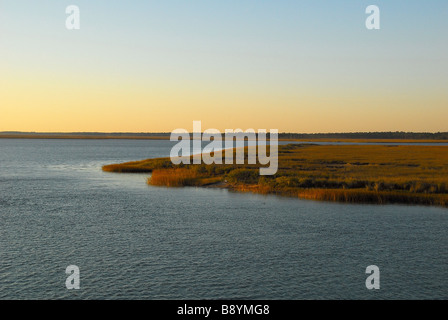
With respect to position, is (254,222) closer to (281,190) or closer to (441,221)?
(441,221)

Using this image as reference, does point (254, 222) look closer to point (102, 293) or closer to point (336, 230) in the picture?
point (336, 230)

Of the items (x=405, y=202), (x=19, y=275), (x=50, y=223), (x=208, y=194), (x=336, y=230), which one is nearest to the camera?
(x=19, y=275)

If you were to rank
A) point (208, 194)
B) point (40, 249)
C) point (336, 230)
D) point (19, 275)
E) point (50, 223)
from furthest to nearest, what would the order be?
1. point (208, 194)
2. point (50, 223)
3. point (336, 230)
4. point (40, 249)
5. point (19, 275)

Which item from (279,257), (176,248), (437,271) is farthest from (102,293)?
(437,271)

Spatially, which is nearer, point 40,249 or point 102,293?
point 102,293

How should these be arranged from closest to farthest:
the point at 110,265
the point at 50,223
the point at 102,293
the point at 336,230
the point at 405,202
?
1. the point at 102,293
2. the point at 110,265
3. the point at 336,230
4. the point at 50,223
5. the point at 405,202

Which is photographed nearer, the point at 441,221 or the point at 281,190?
the point at 441,221

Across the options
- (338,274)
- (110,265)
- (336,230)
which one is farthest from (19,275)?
(336,230)
